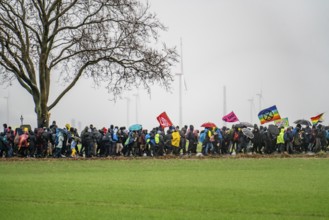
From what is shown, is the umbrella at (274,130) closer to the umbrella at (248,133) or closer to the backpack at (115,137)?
the umbrella at (248,133)

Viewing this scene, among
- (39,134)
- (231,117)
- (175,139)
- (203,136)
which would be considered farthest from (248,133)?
(39,134)

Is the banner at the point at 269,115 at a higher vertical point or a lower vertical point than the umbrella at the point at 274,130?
higher

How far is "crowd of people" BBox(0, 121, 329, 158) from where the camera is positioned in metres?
45.9

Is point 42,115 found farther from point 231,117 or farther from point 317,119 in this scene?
point 317,119

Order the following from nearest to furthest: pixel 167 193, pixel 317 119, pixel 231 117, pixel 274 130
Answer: pixel 167 193 → pixel 274 130 → pixel 231 117 → pixel 317 119

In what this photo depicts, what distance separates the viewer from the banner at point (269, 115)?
50.9 m

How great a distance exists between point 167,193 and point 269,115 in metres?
30.4

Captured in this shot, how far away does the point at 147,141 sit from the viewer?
4738 centimetres

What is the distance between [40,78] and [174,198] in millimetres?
32428

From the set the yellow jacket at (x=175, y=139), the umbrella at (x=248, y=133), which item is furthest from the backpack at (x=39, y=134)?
the umbrella at (x=248, y=133)

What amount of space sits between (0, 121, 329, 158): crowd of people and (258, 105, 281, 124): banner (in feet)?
6.88

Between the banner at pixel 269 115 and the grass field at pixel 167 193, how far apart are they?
703 inches

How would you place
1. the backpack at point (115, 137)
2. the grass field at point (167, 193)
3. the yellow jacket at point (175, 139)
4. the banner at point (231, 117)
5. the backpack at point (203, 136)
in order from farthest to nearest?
the banner at point (231, 117) < the yellow jacket at point (175, 139) < the backpack at point (203, 136) < the backpack at point (115, 137) < the grass field at point (167, 193)

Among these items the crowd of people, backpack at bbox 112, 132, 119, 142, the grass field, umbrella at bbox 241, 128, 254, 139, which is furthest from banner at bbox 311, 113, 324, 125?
the grass field
